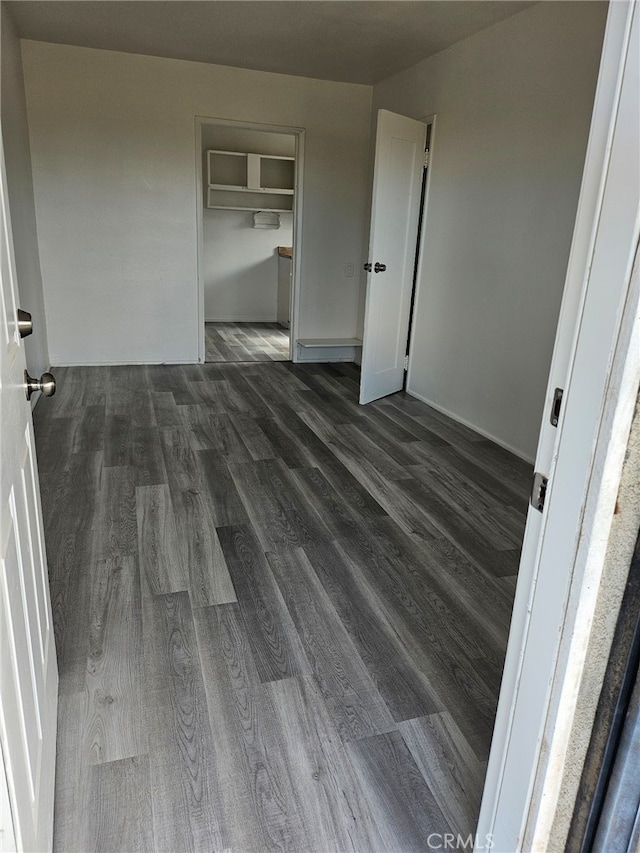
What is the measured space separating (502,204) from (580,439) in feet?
11.0

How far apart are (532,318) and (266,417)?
185 cm

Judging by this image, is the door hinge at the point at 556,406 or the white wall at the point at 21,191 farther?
the white wall at the point at 21,191

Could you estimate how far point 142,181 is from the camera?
16.6 ft

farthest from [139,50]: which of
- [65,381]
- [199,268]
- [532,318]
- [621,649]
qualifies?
[621,649]

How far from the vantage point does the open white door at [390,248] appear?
4.13 meters

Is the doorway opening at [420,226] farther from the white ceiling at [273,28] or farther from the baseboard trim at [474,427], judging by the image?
the white ceiling at [273,28]

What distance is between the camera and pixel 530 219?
348 centimetres

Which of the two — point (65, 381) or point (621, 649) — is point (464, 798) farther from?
point (65, 381)

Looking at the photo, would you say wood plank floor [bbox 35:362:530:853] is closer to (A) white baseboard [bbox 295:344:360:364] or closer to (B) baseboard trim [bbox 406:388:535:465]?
(B) baseboard trim [bbox 406:388:535:465]

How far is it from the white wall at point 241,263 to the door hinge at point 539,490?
7.54 metres

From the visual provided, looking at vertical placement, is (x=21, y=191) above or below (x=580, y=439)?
above

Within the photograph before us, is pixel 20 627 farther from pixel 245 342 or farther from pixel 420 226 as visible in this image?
pixel 245 342

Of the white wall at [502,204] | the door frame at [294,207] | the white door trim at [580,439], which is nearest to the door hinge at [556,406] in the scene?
the white door trim at [580,439]

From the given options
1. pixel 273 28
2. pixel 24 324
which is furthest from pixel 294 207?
pixel 24 324
